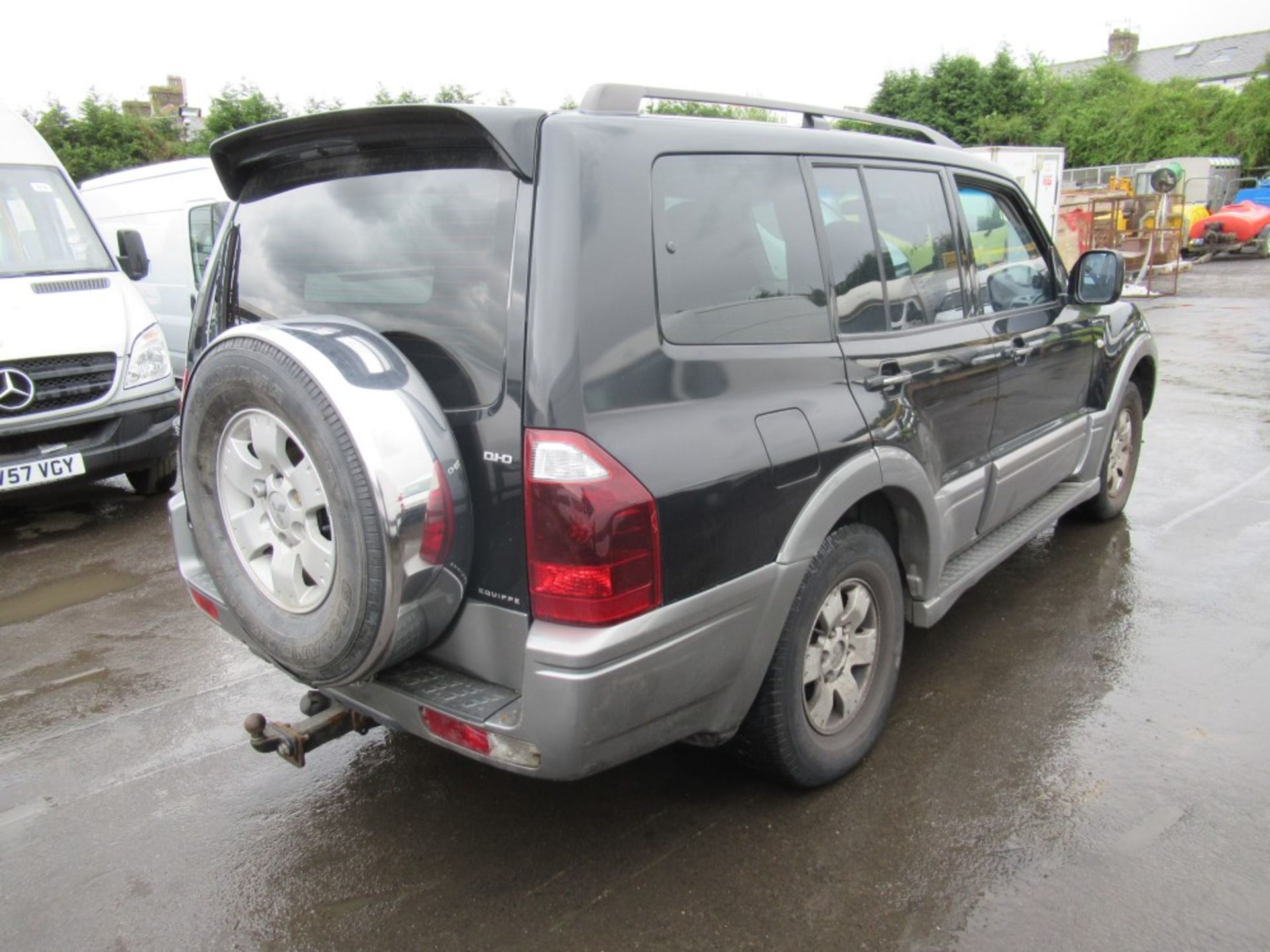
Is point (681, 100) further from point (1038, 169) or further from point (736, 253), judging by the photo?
point (1038, 169)

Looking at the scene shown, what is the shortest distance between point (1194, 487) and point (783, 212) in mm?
4572

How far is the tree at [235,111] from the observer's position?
1925 centimetres

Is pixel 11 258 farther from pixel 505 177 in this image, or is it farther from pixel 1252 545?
pixel 1252 545

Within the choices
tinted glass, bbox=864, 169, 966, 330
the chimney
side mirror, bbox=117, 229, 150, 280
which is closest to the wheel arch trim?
tinted glass, bbox=864, 169, 966, 330

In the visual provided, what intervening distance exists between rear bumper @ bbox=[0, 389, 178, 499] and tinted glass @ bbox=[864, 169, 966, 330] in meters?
4.23

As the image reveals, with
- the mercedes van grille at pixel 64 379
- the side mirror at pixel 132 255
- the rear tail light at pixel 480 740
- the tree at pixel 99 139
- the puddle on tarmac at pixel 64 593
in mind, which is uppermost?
the tree at pixel 99 139

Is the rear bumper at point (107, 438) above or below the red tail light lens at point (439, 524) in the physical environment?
below

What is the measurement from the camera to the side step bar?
3.30 m

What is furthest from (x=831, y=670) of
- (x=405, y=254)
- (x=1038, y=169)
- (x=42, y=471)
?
(x=1038, y=169)

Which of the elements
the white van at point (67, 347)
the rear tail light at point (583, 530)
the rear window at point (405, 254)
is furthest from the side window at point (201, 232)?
the rear tail light at point (583, 530)

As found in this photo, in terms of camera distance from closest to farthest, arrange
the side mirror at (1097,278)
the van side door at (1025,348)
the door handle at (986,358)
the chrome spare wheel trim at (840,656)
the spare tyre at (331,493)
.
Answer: the spare tyre at (331,493)
the chrome spare wheel trim at (840,656)
the door handle at (986,358)
the van side door at (1025,348)
the side mirror at (1097,278)

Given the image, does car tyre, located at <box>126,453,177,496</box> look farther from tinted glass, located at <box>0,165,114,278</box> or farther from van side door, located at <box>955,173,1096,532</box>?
van side door, located at <box>955,173,1096,532</box>


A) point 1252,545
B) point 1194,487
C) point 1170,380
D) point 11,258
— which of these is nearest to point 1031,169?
point 1170,380

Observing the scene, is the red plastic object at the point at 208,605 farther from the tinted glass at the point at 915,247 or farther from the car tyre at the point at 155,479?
the car tyre at the point at 155,479
